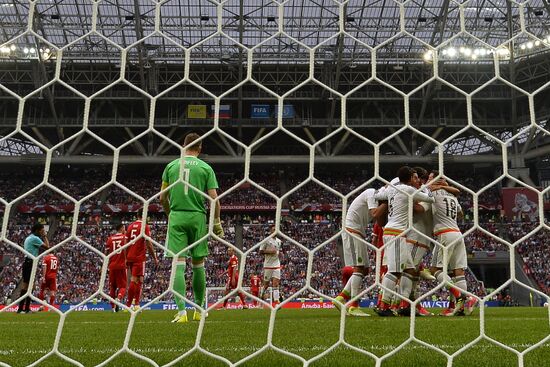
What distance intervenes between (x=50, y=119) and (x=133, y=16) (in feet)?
22.9

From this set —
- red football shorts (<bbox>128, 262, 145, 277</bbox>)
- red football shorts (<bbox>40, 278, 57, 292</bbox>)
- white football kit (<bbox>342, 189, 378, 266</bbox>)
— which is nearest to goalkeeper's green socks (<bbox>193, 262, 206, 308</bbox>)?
white football kit (<bbox>342, 189, 378, 266</bbox>)

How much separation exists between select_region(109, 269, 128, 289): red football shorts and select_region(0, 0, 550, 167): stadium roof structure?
14.3 meters

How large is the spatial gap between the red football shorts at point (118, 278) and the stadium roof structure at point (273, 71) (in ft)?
46.8

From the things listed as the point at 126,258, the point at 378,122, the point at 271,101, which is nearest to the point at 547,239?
the point at 378,122

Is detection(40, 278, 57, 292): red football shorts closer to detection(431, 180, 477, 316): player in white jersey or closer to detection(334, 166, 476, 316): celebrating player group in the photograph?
detection(334, 166, 476, 316): celebrating player group

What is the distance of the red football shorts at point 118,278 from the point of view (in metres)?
8.48

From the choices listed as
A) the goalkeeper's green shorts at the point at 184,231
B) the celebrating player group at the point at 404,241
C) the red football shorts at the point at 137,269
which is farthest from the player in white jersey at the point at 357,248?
the red football shorts at the point at 137,269

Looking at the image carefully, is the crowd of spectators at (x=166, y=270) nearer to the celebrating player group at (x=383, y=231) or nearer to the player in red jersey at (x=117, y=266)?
the player in red jersey at (x=117, y=266)

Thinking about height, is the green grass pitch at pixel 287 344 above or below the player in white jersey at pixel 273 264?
below

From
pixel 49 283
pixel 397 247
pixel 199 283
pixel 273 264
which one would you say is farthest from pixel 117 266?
pixel 397 247

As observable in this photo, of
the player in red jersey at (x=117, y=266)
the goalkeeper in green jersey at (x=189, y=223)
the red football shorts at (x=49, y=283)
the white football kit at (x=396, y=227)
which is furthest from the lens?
the red football shorts at (x=49, y=283)

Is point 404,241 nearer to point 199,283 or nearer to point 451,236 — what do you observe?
point 451,236

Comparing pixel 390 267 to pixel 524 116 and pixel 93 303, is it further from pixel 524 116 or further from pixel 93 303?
pixel 524 116

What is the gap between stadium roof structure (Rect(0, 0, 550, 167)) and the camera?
22.3 m
